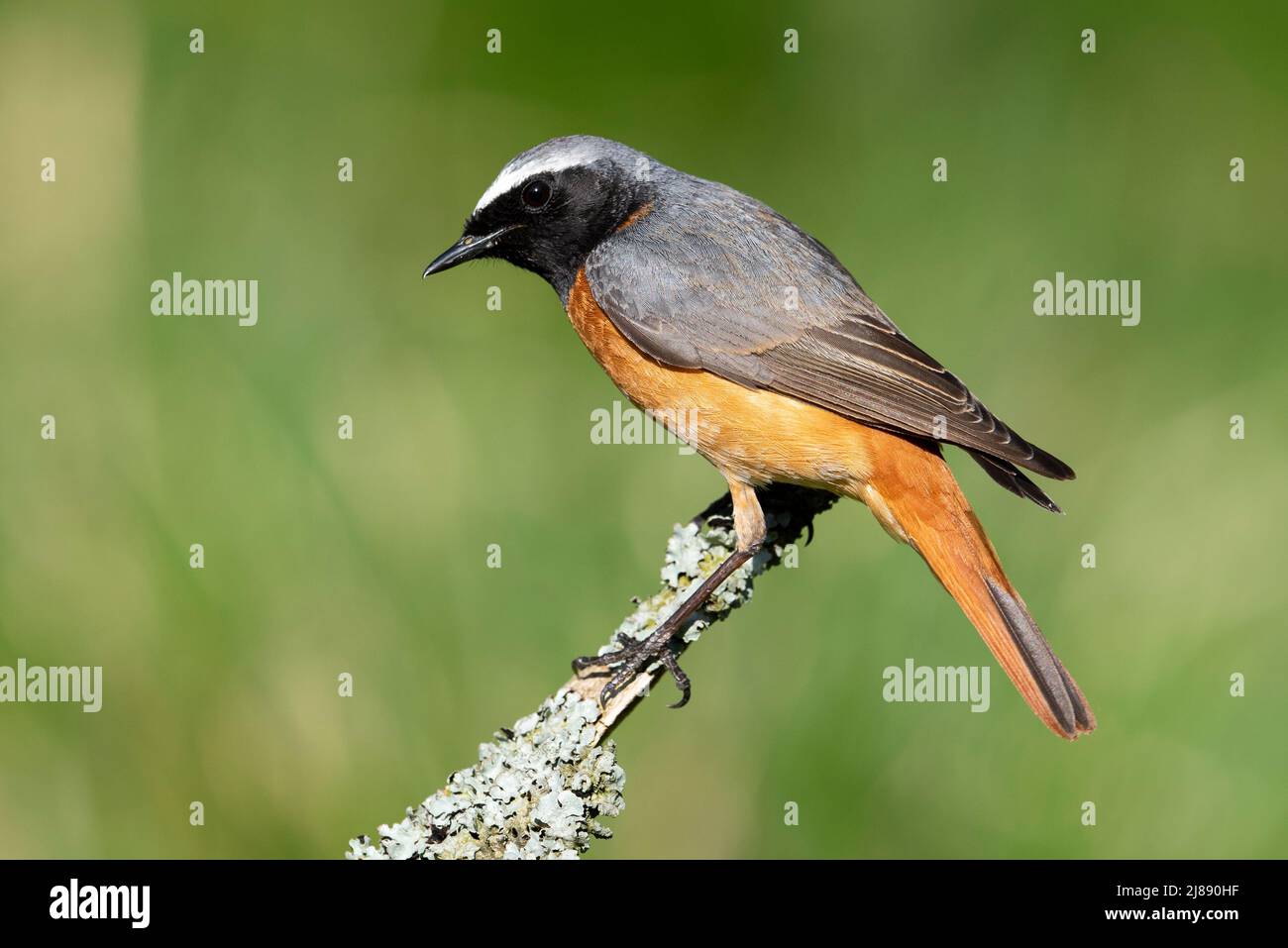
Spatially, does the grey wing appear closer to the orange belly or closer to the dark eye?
the orange belly

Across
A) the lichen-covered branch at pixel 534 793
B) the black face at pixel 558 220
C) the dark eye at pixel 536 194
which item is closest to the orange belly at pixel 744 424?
the black face at pixel 558 220

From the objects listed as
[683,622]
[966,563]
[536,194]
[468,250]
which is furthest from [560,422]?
[966,563]

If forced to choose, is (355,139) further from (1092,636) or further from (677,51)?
(1092,636)

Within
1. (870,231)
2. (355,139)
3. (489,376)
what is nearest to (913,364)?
(870,231)

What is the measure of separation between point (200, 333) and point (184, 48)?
4.56ft

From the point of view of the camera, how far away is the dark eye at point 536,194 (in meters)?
4.69

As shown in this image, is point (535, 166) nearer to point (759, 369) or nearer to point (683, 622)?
point (759, 369)

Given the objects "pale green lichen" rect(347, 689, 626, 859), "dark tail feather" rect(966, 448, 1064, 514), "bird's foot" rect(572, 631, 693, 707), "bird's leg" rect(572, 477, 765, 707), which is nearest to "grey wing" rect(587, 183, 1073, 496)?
"dark tail feather" rect(966, 448, 1064, 514)

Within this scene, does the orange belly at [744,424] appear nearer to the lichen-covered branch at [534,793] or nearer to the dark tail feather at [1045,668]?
the dark tail feather at [1045,668]

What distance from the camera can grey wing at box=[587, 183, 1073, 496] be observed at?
430cm

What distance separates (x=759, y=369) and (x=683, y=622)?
2.84 feet

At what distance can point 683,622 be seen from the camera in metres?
4.36

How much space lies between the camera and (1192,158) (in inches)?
242

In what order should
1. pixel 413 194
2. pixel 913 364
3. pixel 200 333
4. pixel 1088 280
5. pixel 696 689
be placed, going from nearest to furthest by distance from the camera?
pixel 913 364 < pixel 696 689 < pixel 200 333 < pixel 1088 280 < pixel 413 194
